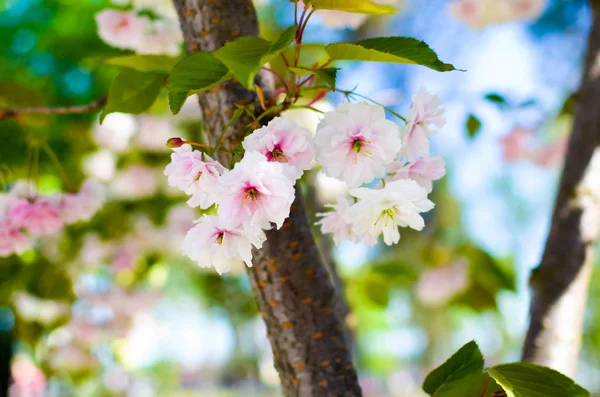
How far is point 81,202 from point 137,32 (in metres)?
0.31

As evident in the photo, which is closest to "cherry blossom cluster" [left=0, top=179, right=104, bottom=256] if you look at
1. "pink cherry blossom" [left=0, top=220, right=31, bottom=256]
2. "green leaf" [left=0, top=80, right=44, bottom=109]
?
"pink cherry blossom" [left=0, top=220, right=31, bottom=256]

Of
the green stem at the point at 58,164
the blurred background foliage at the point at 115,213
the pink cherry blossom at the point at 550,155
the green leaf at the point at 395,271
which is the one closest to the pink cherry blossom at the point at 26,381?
the blurred background foliage at the point at 115,213

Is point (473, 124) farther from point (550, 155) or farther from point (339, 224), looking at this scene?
point (550, 155)

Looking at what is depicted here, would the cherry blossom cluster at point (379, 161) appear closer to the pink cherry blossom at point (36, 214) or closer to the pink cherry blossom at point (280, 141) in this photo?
the pink cherry blossom at point (280, 141)

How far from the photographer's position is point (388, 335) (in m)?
11.3

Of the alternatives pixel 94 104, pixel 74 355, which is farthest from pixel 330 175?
pixel 74 355

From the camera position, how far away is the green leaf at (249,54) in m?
0.35

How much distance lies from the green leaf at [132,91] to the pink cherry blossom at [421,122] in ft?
0.81

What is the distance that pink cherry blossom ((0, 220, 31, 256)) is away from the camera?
81 centimetres

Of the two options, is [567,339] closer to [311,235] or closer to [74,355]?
[311,235]

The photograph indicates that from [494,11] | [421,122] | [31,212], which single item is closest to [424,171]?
Result: [421,122]

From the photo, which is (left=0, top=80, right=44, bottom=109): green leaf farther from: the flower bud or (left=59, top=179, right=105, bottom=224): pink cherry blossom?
the flower bud

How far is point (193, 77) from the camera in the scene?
1.36 feet

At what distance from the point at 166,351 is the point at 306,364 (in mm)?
12142
